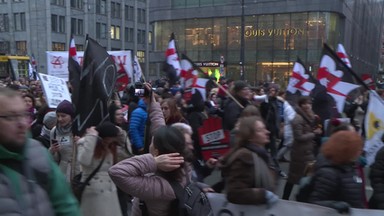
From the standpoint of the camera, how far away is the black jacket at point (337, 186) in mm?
3004

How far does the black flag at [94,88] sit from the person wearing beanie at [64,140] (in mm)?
154

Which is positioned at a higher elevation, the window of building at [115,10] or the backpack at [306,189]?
the window of building at [115,10]

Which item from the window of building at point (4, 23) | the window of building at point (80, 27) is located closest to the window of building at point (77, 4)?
the window of building at point (80, 27)

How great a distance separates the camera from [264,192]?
9.19ft

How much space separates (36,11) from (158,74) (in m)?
18.1

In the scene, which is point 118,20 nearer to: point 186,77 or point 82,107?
point 186,77

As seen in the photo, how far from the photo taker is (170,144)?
257 centimetres

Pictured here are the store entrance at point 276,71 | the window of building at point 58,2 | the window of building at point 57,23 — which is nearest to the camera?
the store entrance at point 276,71

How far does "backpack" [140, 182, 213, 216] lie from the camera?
8.11ft

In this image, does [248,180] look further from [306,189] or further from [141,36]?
[141,36]

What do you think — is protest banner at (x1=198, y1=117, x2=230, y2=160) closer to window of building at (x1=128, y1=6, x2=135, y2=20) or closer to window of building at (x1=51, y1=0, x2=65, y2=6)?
window of building at (x1=51, y1=0, x2=65, y2=6)

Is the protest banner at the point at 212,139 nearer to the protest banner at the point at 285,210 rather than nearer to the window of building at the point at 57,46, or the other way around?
the protest banner at the point at 285,210

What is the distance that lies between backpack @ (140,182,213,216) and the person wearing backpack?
0.99 metres

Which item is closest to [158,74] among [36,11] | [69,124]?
[36,11]
